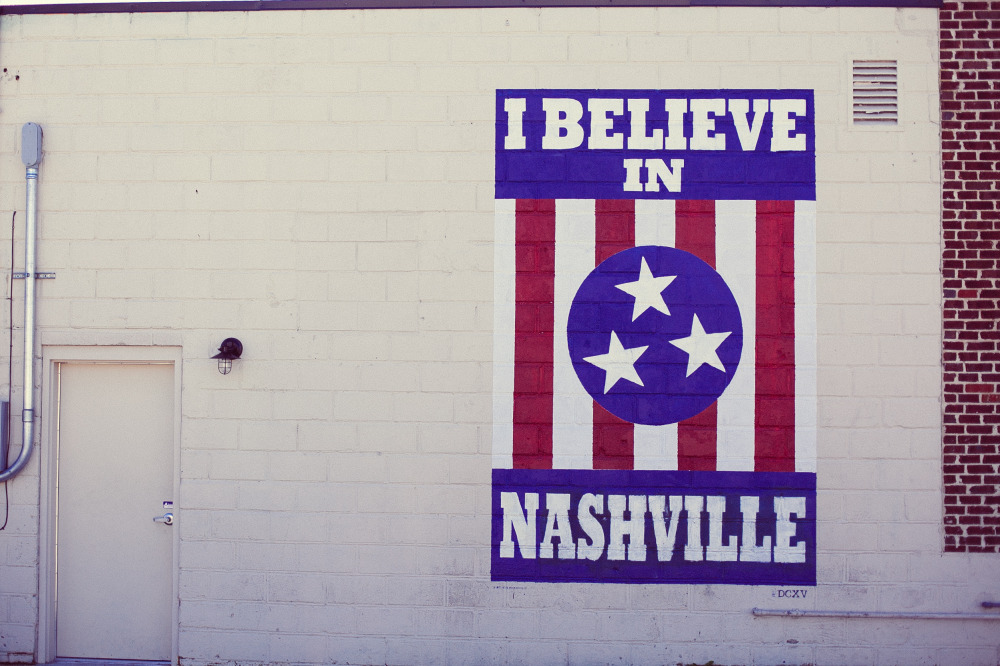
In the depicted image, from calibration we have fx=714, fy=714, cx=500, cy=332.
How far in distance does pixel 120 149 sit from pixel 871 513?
6305mm

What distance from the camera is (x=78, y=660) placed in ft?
18.2

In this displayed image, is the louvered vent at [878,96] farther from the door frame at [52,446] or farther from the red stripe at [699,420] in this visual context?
the door frame at [52,446]

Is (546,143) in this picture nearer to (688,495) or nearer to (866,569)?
(688,495)

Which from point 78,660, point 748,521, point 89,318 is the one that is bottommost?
point 78,660

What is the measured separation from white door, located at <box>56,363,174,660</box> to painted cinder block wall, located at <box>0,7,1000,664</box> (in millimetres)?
240

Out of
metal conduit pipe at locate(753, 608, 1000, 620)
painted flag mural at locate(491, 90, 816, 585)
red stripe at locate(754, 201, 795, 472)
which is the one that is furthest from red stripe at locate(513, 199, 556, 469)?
metal conduit pipe at locate(753, 608, 1000, 620)

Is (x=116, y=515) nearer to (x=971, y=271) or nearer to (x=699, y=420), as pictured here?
(x=699, y=420)

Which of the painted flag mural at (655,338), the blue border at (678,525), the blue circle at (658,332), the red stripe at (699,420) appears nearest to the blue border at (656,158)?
the painted flag mural at (655,338)

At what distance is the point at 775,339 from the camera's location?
5.31 meters

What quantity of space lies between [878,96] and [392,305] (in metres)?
3.98

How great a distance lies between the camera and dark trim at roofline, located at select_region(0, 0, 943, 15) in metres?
5.38

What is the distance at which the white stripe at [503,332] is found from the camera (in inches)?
210

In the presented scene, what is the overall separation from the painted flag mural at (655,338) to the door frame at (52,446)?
8.08 feet

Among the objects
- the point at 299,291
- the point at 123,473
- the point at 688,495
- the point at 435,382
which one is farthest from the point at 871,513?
the point at 123,473
